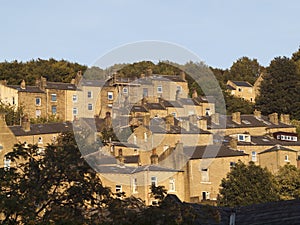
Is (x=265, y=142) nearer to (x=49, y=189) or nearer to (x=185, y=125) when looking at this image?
(x=185, y=125)

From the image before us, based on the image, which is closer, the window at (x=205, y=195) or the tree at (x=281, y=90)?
the window at (x=205, y=195)

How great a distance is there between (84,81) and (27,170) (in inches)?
2779

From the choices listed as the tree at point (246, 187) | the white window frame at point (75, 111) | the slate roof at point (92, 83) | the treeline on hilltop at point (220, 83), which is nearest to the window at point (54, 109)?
the white window frame at point (75, 111)

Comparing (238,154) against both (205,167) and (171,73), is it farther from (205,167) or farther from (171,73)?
(171,73)

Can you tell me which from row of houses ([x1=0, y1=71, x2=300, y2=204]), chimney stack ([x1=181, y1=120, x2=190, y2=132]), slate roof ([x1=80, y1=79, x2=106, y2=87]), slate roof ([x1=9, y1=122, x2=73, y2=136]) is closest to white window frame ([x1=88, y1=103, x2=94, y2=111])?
row of houses ([x1=0, y1=71, x2=300, y2=204])

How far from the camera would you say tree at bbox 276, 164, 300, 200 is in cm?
5728

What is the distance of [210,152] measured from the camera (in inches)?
2467

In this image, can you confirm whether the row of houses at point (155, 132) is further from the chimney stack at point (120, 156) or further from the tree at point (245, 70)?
the tree at point (245, 70)

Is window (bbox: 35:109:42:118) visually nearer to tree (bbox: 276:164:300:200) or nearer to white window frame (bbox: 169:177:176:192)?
white window frame (bbox: 169:177:176:192)

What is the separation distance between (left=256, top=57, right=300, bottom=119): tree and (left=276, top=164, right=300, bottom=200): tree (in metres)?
33.3

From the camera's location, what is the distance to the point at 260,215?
20688 mm

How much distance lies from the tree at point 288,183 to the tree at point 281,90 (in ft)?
109

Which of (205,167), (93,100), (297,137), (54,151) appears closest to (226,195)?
(205,167)

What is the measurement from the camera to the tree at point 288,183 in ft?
188
